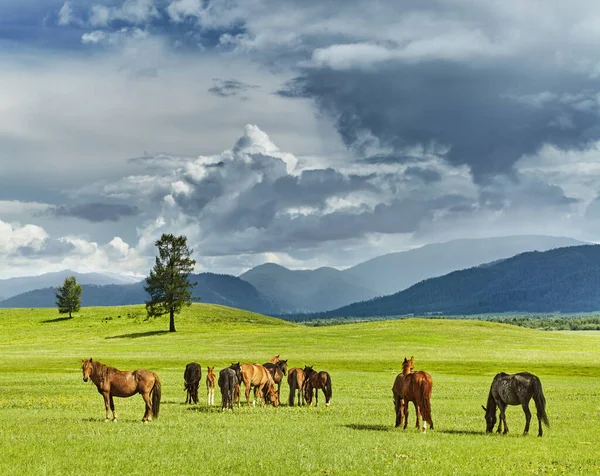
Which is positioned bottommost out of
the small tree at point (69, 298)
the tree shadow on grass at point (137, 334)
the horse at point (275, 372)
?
the tree shadow on grass at point (137, 334)

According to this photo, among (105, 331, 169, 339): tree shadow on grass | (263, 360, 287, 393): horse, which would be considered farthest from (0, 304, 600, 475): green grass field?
(105, 331, 169, 339): tree shadow on grass

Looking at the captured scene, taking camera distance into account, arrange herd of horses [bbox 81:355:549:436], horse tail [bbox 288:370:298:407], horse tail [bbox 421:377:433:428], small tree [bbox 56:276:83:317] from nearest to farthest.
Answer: horse tail [bbox 421:377:433:428]
herd of horses [bbox 81:355:549:436]
horse tail [bbox 288:370:298:407]
small tree [bbox 56:276:83:317]

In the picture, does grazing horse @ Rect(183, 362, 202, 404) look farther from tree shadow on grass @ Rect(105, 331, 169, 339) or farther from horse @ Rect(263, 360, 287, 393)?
tree shadow on grass @ Rect(105, 331, 169, 339)

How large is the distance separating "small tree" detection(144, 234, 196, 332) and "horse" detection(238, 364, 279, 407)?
9136 cm

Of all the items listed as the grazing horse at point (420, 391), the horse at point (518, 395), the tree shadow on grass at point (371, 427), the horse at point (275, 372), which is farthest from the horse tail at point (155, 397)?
the horse at point (518, 395)

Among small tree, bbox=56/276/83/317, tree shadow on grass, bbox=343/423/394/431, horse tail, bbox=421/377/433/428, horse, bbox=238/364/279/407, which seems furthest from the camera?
small tree, bbox=56/276/83/317

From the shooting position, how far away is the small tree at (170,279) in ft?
408

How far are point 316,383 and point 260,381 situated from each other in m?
3.06

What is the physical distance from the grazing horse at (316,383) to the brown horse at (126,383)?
1015 centimetres

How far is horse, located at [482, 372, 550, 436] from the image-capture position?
2416cm

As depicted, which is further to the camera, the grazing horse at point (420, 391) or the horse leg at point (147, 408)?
the horse leg at point (147, 408)

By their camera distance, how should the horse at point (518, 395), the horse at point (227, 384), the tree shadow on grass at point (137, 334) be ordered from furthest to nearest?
the tree shadow on grass at point (137, 334)
the horse at point (227, 384)
the horse at point (518, 395)

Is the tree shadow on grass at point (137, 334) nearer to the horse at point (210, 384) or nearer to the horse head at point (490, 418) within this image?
the horse at point (210, 384)

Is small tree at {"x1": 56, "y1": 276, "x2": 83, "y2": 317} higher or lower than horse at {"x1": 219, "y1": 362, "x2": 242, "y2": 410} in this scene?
higher
